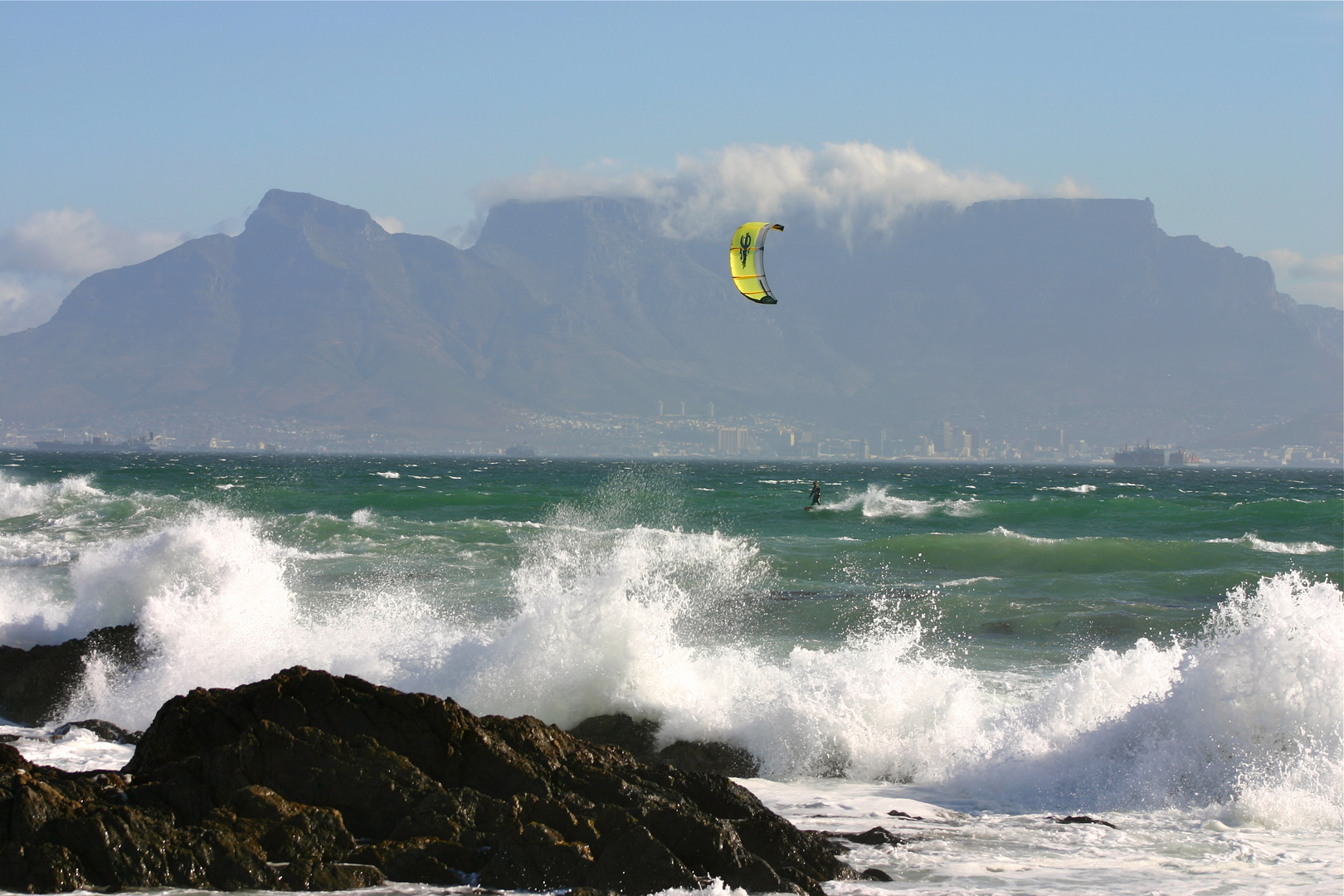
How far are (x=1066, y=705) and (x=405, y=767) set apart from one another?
6.33 meters

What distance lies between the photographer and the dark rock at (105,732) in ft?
32.7

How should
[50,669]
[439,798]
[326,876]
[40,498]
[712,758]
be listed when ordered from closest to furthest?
[326,876]
[439,798]
[712,758]
[50,669]
[40,498]

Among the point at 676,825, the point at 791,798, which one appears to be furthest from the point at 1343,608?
the point at 676,825

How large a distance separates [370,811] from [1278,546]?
30543 millimetres

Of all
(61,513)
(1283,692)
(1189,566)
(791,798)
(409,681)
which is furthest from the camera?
(61,513)

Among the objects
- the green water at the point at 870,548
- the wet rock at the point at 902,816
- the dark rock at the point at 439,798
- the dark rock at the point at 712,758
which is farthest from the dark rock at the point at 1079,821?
the green water at the point at 870,548

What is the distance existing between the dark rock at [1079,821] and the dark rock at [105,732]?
22.9 feet

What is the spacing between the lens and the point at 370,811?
672 cm

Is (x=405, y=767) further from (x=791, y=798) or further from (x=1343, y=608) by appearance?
(x=1343, y=608)

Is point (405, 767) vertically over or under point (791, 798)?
over

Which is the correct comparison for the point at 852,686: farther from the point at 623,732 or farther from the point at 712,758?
the point at 623,732

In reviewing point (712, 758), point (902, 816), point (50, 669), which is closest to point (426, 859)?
point (902, 816)

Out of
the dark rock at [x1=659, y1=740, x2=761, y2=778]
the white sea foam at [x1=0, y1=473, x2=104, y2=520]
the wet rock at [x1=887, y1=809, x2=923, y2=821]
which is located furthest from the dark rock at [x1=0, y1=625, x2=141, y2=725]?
the white sea foam at [x1=0, y1=473, x2=104, y2=520]

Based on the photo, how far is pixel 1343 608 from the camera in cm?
1108
